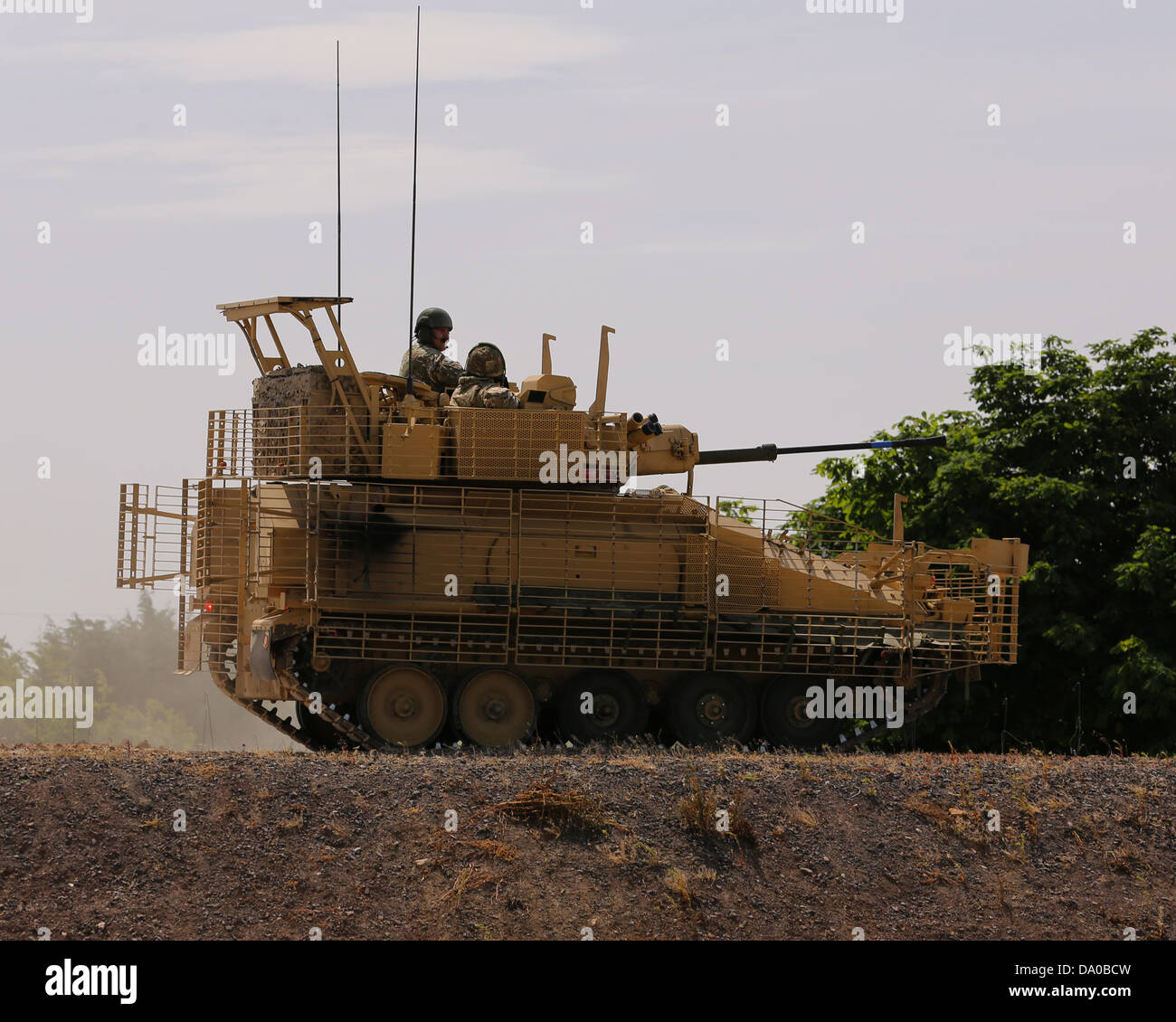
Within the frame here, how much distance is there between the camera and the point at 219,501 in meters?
22.4

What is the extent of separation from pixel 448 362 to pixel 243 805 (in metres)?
9.06

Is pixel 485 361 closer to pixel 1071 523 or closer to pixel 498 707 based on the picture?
pixel 498 707

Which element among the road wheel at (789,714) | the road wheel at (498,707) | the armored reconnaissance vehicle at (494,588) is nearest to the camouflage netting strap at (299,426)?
the armored reconnaissance vehicle at (494,588)

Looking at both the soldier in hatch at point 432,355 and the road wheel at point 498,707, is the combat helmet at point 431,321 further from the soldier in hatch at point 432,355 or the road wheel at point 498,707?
the road wheel at point 498,707

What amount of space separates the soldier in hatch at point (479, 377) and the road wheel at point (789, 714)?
546 cm

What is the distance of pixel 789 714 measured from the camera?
23219mm

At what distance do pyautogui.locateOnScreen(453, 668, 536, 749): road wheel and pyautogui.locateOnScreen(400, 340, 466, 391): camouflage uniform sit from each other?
424 cm

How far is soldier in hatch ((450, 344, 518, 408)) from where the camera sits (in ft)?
75.6

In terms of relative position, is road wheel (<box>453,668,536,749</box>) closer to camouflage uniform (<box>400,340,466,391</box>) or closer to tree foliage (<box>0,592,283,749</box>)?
camouflage uniform (<box>400,340,466,391</box>)

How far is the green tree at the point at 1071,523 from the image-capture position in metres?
31.9

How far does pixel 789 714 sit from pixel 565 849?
7.69 meters

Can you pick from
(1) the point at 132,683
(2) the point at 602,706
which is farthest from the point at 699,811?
(1) the point at 132,683
